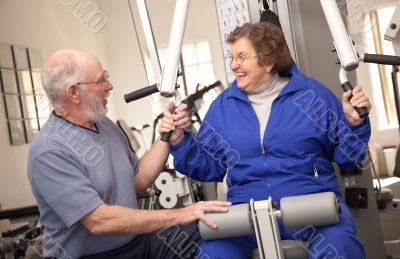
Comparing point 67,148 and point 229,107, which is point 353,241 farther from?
point 67,148

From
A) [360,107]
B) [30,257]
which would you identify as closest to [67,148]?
[360,107]

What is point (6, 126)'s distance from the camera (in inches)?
192

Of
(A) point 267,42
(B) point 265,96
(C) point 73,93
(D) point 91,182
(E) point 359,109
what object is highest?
(A) point 267,42

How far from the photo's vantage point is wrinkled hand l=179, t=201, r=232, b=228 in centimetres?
149

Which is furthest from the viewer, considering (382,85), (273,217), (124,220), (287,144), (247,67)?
(382,85)

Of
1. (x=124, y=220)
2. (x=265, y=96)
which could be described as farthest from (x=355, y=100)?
(x=124, y=220)

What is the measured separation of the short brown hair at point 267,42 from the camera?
1.96m

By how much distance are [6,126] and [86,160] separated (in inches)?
137

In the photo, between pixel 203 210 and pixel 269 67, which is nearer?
pixel 203 210

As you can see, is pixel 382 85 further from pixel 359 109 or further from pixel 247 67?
pixel 359 109

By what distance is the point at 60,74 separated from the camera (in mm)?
1824

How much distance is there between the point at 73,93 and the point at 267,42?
31.0 inches

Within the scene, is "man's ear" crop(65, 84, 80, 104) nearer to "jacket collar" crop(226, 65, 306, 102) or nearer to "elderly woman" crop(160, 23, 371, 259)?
"elderly woman" crop(160, 23, 371, 259)

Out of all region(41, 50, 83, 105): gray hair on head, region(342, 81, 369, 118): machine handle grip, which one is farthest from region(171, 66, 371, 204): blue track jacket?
region(41, 50, 83, 105): gray hair on head
